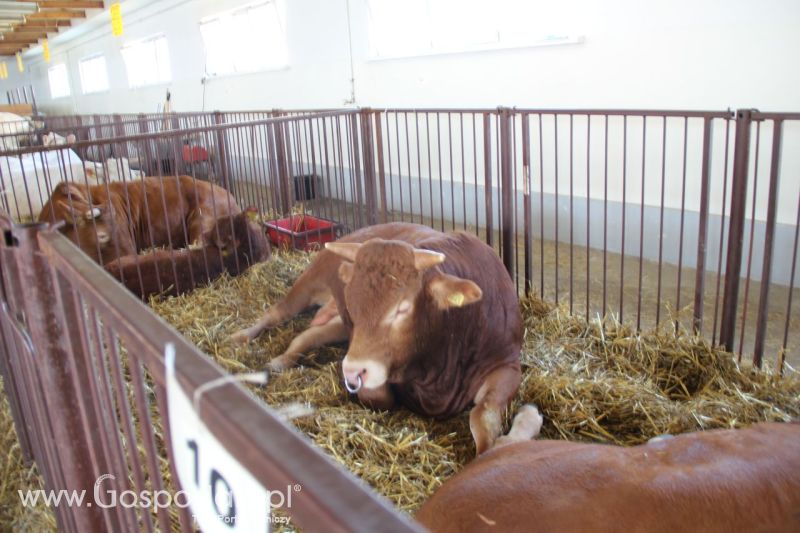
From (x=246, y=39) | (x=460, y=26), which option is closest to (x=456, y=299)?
(x=460, y=26)

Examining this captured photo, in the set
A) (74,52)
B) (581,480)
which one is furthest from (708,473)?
(74,52)

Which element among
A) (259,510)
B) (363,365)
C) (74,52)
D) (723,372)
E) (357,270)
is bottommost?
(723,372)

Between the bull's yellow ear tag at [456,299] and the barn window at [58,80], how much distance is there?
969 inches

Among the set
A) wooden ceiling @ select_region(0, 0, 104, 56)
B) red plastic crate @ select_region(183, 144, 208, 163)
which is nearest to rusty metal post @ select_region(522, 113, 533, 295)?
red plastic crate @ select_region(183, 144, 208, 163)

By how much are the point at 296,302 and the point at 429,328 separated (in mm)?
1502

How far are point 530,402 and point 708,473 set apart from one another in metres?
1.50

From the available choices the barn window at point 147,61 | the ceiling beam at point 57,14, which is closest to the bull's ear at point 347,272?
the barn window at point 147,61

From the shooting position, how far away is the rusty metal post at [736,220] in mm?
3172

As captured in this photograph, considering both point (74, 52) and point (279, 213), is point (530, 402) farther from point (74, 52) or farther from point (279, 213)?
point (74, 52)

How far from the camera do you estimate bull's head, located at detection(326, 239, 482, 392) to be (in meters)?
2.48

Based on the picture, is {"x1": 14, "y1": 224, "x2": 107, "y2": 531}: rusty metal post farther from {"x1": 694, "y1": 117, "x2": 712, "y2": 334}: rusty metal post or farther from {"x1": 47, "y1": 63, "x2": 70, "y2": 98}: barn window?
{"x1": 47, "y1": 63, "x2": 70, "y2": 98}: barn window

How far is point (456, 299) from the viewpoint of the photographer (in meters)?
2.59

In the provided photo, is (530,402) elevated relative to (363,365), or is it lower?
lower

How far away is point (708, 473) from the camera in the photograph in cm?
154
